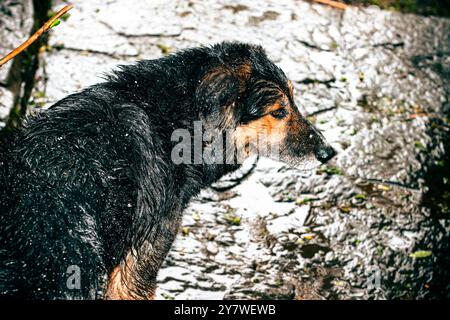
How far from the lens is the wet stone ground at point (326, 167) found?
17.3 ft

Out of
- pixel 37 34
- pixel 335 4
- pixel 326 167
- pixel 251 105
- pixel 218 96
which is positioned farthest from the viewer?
pixel 335 4

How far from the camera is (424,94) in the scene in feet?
23.7

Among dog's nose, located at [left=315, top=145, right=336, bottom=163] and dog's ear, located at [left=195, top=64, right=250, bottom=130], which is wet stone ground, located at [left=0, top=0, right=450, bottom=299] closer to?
dog's nose, located at [left=315, top=145, right=336, bottom=163]

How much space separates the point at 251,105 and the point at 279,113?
1.25ft

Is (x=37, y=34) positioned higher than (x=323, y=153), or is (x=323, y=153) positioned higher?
(x=37, y=34)

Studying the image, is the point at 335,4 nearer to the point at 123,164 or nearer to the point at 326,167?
the point at 326,167

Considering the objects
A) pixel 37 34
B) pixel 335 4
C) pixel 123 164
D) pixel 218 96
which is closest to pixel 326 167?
pixel 218 96

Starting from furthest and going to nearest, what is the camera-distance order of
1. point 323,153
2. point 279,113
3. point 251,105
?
point 323,153 → point 279,113 → point 251,105

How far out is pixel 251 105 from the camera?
453 centimetres

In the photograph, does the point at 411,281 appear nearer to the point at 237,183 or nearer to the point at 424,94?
the point at 237,183
